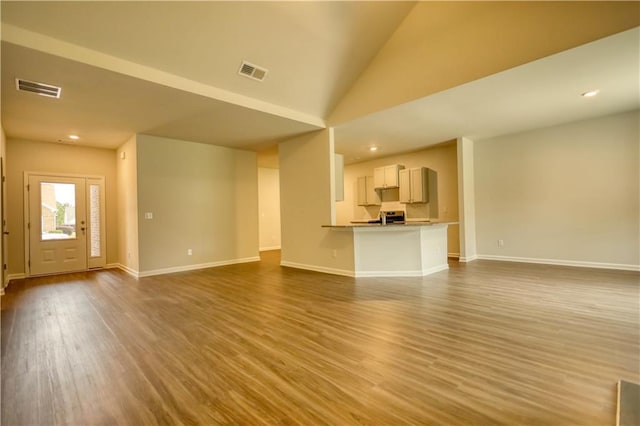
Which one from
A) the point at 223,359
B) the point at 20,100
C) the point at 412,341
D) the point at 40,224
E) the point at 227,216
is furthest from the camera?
the point at 227,216

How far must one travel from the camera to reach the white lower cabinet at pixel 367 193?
340 inches

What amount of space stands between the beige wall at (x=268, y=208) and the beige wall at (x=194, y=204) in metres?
2.12

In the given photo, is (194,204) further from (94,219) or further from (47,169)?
(47,169)

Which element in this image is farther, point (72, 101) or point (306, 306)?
point (72, 101)

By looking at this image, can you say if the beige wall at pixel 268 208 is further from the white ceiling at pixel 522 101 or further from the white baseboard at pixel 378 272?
the white baseboard at pixel 378 272

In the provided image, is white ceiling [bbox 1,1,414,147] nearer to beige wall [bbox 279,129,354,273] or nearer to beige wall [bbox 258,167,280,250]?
beige wall [bbox 279,129,354,273]

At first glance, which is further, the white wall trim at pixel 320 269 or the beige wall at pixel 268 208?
the beige wall at pixel 268 208

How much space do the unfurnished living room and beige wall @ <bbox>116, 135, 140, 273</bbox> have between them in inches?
3.5

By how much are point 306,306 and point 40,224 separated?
628cm

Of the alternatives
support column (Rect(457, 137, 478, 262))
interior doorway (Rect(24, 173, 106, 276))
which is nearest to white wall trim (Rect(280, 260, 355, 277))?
support column (Rect(457, 137, 478, 262))

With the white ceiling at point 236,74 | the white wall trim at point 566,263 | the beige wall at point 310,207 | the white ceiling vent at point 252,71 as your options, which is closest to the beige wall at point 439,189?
the white wall trim at point 566,263

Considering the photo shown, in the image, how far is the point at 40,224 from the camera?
6.14m

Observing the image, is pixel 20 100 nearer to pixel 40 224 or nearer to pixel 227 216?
pixel 40 224

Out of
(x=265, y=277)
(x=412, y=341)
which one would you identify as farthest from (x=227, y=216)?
(x=412, y=341)
